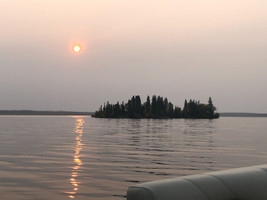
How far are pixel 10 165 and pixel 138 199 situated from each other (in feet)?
55.5

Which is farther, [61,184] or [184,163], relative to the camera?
[184,163]

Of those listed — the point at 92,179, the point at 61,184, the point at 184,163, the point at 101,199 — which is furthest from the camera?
the point at 184,163

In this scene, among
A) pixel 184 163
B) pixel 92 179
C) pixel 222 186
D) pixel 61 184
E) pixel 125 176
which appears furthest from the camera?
pixel 184 163

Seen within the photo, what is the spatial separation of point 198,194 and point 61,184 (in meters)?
10.7

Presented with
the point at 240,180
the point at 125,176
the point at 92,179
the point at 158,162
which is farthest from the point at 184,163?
the point at 240,180

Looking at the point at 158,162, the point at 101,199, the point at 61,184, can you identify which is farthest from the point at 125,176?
the point at 158,162

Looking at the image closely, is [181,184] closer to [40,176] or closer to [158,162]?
[40,176]

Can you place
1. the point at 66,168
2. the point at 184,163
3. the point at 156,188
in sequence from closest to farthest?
the point at 156,188, the point at 66,168, the point at 184,163

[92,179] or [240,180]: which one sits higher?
[240,180]

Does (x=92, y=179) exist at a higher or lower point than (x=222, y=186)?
lower

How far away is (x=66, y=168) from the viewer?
18188 millimetres

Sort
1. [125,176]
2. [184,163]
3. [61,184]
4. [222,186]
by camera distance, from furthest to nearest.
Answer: [184,163], [125,176], [61,184], [222,186]

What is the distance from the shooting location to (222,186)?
3611 mm

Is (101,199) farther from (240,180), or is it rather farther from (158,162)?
(158,162)
